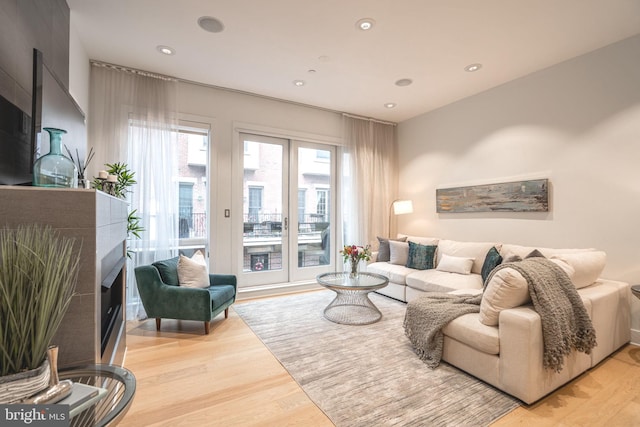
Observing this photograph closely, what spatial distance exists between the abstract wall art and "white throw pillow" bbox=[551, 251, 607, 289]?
38.0 inches

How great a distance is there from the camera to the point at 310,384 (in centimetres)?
212

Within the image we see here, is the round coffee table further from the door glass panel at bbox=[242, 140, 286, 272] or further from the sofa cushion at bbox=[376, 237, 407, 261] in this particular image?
the door glass panel at bbox=[242, 140, 286, 272]

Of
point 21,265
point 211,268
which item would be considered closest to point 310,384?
point 21,265

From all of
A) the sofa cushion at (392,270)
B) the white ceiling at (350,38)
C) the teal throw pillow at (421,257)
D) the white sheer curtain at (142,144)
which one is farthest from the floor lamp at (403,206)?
the white sheer curtain at (142,144)

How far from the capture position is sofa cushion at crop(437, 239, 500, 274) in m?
3.68

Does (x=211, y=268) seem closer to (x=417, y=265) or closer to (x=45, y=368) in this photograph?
(x=417, y=265)

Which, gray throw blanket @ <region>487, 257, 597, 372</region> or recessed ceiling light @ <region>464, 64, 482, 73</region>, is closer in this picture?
gray throw blanket @ <region>487, 257, 597, 372</region>

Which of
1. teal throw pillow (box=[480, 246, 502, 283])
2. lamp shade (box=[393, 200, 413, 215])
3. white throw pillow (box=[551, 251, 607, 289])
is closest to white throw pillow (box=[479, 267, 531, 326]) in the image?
white throw pillow (box=[551, 251, 607, 289])

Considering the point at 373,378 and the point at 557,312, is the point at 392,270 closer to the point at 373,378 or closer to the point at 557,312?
the point at 373,378

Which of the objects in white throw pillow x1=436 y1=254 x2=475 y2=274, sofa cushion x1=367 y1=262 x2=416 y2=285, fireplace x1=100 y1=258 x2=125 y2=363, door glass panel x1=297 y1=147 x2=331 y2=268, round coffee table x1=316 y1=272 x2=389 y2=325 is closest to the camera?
fireplace x1=100 y1=258 x2=125 y2=363

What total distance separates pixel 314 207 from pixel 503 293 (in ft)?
10.9

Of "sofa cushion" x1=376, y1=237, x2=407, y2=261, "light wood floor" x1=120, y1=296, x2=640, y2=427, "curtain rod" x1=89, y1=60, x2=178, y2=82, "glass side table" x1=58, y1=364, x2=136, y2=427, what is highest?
"curtain rod" x1=89, y1=60, x2=178, y2=82

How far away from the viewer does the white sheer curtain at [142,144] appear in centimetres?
340

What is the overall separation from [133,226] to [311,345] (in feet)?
7.61
